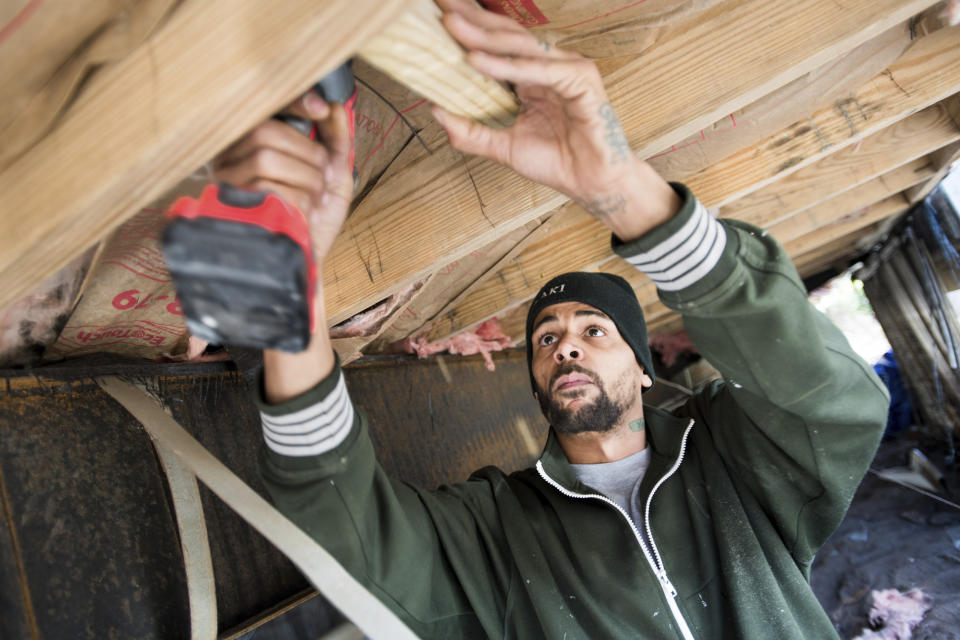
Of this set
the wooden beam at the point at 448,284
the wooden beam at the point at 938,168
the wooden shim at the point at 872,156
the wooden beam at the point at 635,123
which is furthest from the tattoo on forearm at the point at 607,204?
the wooden beam at the point at 938,168

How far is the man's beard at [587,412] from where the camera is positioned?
200 centimetres

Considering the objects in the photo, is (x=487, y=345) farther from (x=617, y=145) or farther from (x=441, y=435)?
(x=617, y=145)

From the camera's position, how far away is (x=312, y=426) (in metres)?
1.21

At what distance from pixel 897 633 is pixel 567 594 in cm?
300

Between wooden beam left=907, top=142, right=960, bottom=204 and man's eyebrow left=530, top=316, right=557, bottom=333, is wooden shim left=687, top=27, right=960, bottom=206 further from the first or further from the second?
wooden beam left=907, top=142, right=960, bottom=204

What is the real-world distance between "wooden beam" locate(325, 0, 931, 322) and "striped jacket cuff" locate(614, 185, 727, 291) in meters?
0.22

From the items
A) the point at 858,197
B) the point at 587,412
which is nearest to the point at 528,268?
the point at 587,412

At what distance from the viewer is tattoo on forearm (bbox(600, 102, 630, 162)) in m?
1.06

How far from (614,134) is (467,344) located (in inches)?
88.6

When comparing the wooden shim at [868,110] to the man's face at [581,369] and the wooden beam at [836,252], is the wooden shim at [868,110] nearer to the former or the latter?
the man's face at [581,369]

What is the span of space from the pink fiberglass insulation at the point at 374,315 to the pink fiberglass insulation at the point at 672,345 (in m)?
5.87

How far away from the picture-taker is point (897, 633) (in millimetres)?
3447

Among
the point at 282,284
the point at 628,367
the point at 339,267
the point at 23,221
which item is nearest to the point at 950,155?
the point at 628,367

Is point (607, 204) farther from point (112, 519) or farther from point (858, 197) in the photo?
point (858, 197)
